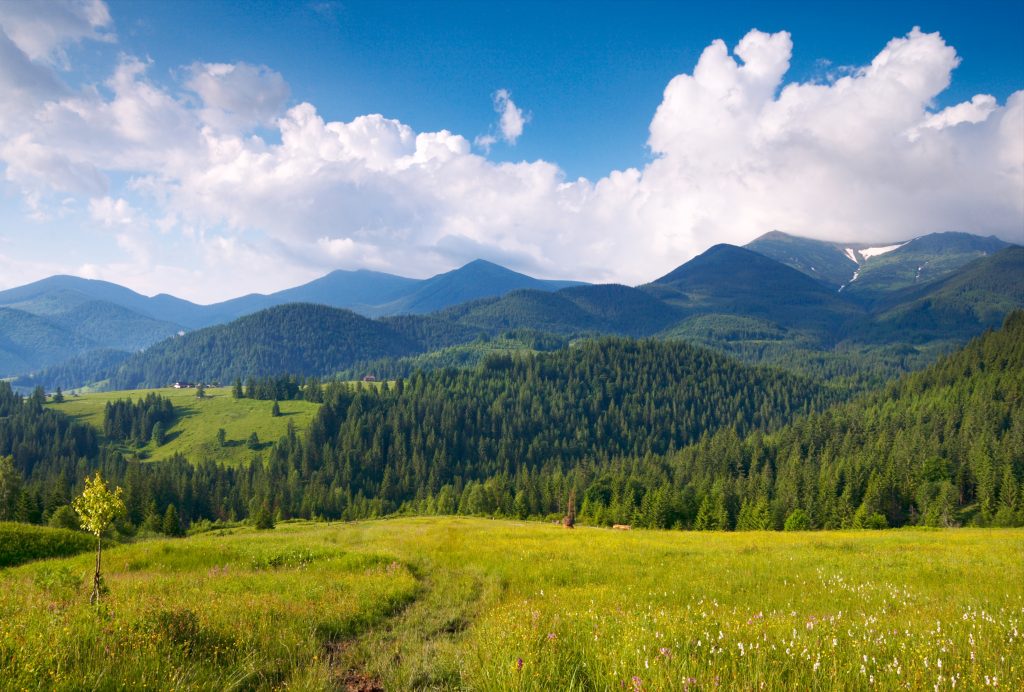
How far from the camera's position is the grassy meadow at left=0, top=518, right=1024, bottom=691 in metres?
7.10

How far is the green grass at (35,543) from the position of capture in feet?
74.5

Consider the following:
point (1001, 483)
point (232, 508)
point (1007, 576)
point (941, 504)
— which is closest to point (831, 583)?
point (1007, 576)

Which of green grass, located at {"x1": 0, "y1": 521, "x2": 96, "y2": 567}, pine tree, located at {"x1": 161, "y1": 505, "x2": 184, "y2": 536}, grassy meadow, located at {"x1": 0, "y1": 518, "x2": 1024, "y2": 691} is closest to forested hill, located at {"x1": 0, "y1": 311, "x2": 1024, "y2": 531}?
pine tree, located at {"x1": 161, "y1": 505, "x2": 184, "y2": 536}

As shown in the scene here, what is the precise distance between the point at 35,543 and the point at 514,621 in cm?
2810

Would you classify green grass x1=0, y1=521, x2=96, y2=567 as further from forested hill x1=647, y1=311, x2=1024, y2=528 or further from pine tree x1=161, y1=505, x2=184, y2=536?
forested hill x1=647, y1=311, x2=1024, y2=528

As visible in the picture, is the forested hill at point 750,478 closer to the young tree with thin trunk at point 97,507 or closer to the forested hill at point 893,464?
the forested hill at point 893,464

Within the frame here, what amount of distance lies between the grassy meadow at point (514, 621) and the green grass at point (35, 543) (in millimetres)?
2846

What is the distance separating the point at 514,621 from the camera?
9828 mm

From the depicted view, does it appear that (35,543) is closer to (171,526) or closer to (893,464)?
(171,526)

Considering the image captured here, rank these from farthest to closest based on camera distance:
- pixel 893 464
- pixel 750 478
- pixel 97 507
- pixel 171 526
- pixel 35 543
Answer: pixel 750 478, pixel 893 464, pixel 171 526, pixel 35 543, pixel 97 507

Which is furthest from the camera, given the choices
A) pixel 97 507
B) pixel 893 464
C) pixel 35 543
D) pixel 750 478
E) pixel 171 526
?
pixel 750 478

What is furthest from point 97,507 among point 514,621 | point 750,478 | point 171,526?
point 750,478

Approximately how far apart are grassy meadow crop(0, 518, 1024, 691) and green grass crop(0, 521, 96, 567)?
9.34 feet

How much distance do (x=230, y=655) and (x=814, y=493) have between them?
114593mm
